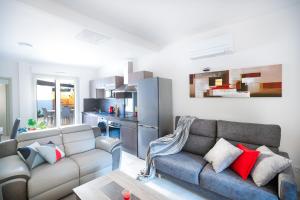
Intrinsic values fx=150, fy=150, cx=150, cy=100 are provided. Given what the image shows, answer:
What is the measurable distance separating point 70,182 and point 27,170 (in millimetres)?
554

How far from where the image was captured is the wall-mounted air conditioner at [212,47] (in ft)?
8.66

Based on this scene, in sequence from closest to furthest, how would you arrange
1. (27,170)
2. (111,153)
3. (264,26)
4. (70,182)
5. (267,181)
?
(267,181)
(27,170)
(70,182)
(264,26)
(111,153)

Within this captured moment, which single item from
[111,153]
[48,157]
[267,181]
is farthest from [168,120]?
[48,157]

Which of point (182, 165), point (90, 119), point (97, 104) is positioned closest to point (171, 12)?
point (182, 165)

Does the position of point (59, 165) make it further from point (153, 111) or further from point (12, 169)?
point (153, 111)

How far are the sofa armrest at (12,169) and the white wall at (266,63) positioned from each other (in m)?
2.87

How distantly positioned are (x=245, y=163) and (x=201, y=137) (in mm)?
854

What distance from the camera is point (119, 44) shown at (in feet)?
11.1

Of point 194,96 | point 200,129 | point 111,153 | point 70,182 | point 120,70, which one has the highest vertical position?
point 120,70

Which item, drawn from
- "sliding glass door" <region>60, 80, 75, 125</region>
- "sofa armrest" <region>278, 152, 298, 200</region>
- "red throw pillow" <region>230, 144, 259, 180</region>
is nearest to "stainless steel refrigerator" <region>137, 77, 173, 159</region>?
"red throw pillow" <region>230, 144, 259, 180</region>

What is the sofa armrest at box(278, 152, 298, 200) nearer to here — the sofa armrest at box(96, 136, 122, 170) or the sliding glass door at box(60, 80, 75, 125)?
the sofa armrest at box(96, 136, 122, 170)

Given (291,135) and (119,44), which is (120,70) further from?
(291,135)

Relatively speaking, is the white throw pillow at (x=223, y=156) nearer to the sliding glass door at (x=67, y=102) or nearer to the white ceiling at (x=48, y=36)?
the white ceiling at (x=48, y=36)

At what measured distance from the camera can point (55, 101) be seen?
536cm
